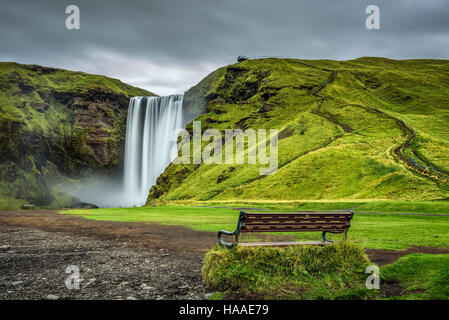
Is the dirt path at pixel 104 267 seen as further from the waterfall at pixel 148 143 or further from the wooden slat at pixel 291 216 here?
the waterfall at pixel 148 143

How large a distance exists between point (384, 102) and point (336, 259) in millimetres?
116867

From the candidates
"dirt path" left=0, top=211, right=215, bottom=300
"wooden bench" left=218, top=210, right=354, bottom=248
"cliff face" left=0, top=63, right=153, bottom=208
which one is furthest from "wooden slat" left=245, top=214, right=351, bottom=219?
"cliff face" left=0, top=63, right=153, bottom=208

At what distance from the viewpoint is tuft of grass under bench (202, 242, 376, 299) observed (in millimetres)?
6852

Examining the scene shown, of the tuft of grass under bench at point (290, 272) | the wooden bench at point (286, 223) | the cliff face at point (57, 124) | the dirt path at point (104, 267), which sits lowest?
the dirt path at point (104, 267)

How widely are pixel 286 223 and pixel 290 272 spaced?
130 cm

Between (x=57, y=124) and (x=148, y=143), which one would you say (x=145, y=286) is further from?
(x=57, y=124)

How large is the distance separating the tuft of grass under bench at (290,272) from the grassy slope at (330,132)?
126ft

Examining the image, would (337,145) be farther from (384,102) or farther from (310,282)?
(310,282)

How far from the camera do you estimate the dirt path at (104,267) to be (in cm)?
710

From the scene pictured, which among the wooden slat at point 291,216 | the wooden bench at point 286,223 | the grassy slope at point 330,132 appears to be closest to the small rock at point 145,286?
the wooden bench at point 286,223

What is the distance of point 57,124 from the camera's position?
11456 centimetres

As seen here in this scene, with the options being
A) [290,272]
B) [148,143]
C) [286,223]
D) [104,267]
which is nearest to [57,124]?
[148,143]
